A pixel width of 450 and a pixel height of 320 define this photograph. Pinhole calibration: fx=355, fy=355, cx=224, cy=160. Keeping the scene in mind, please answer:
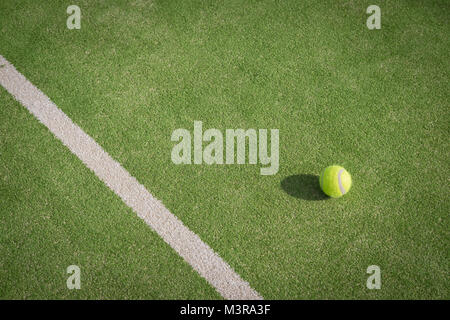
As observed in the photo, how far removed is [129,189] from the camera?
296 cm

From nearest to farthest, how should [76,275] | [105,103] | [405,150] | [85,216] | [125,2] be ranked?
1. [76,275]
2. [85,216]
3. [405,150]
4. [105,103]
5. [125,2]

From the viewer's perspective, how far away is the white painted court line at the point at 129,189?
2611mm

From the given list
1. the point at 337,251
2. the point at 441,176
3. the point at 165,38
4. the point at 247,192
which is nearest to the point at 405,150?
the point at 441,176

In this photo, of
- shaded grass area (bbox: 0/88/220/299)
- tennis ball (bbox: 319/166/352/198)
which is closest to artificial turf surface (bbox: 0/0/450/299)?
shaded grass area (bbox: 0/88/220/299)

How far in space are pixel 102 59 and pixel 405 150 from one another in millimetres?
3077

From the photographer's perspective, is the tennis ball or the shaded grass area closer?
the shaded grass area

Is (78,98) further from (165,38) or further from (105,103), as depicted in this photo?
(165,38)

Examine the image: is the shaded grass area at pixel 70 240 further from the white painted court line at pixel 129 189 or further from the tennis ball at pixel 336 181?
the tennis ball at pixel 336 181

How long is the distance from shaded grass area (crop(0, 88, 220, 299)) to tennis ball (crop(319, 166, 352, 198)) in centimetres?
119

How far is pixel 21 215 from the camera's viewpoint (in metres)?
2.84

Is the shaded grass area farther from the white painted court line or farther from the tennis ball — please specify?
the tennis ball

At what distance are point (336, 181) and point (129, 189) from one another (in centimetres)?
168

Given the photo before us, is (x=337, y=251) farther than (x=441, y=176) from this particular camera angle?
No

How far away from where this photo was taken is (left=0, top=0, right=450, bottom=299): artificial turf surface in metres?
2.65
